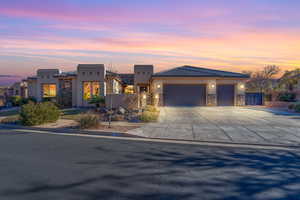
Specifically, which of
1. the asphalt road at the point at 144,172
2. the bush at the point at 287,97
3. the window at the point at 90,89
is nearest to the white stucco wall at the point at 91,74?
the window at the point at 90,89

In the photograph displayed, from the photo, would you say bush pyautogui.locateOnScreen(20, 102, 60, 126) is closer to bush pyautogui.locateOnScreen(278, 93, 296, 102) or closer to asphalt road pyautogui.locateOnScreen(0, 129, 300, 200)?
asphalt road pyautogui.locateOnScreen(0, 129, 300, 200)

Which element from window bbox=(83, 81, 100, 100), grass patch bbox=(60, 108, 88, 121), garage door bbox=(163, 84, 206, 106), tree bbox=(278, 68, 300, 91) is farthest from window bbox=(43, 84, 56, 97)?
A: tree bbox=(278, 68, 300, 91)

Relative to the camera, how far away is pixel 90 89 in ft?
75.5

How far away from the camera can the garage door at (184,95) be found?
24344mm

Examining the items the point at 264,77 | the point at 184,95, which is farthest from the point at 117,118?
the point at 264,77

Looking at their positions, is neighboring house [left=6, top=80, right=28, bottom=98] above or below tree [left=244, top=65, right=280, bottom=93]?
below

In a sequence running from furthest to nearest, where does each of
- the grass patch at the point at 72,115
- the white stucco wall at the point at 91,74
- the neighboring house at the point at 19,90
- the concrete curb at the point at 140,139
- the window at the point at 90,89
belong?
the neighboring house at the point at 19,90
the window at the point at 90,89
the white stucco wall at the point at 91,74
the grass patch at the point at 72,115
the concrete curb at the point at 140,139

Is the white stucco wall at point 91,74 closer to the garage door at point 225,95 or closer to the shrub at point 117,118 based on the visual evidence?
the shrub at point 117,118

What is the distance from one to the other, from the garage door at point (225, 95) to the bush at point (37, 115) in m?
18.4

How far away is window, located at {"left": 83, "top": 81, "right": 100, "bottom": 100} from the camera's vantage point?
75.0 ft

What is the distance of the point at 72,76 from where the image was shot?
903 inches

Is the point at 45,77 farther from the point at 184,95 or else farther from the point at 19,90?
the point at 184,95

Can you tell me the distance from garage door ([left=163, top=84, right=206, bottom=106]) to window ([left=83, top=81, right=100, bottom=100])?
25.4ft

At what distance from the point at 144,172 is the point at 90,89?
19.3 metres
